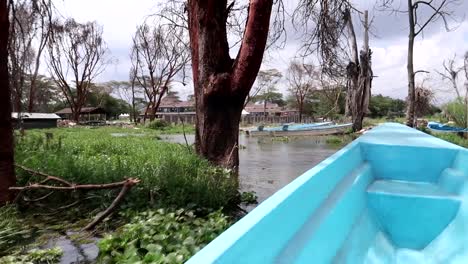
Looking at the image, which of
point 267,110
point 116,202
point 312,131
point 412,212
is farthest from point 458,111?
point 267,110

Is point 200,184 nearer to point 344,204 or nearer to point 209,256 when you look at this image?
point 344,204

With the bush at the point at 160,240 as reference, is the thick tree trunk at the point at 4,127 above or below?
above

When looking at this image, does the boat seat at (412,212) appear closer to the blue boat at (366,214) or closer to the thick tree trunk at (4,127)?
the blue boat at (366,214)

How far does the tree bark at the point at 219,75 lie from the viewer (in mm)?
4508

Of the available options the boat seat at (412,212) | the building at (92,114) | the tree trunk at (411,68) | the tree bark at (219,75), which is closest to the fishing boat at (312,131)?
the tree trunk at (411,68)

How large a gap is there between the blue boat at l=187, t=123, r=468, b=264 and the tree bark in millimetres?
1616

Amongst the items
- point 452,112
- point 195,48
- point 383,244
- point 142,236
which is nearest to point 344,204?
point 383,244

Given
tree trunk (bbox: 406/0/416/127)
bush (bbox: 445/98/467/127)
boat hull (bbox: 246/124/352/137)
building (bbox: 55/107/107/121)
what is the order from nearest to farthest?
1. tree trunk (bbox: 406/0/416/127)
2. bush (bbox: 445/98/467/127)
3. boat hull (bbox: 246/124/352/137)
4. building (bbox: 55/107/107/121)

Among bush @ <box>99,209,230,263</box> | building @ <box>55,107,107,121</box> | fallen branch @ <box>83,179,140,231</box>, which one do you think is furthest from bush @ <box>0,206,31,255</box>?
A: building @ <box>55,107,107,121</box>

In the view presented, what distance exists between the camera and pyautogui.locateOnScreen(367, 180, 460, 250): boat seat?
104 inches

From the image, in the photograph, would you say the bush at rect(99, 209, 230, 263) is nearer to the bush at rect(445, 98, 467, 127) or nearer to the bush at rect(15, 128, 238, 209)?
the bush at rect(15, 128, 238, 209)

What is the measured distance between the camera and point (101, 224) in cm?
309

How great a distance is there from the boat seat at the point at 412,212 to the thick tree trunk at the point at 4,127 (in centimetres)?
306

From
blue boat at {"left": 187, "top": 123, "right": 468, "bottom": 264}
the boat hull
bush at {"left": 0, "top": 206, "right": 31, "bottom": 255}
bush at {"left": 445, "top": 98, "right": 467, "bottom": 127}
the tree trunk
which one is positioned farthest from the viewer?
the boat hull
